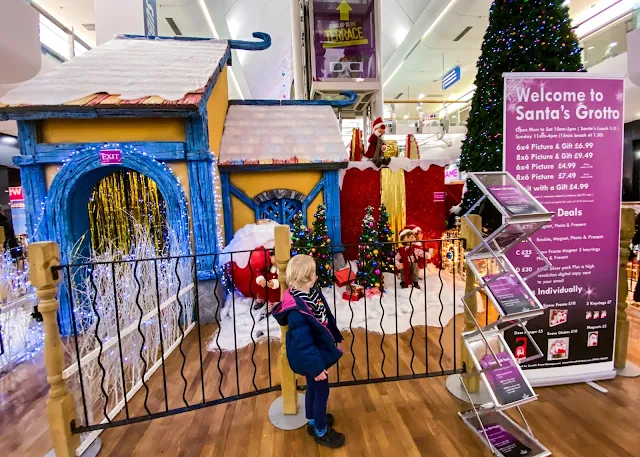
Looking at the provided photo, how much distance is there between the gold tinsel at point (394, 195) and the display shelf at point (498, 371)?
410cm

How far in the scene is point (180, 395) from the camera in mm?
2830

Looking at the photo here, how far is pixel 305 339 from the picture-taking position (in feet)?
6.53

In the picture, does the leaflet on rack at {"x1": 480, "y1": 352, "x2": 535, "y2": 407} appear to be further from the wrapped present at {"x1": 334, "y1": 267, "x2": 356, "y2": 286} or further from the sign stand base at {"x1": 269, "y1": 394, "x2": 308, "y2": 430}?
the wrapped present at {"x1": 334, "y1": 267, "x2": 356, "y2": 286}

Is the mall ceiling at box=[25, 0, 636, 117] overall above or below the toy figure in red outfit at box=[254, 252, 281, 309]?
above

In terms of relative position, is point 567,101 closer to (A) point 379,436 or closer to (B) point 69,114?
(A) point 379,436

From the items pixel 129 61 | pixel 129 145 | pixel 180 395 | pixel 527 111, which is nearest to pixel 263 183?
pixel 129 145

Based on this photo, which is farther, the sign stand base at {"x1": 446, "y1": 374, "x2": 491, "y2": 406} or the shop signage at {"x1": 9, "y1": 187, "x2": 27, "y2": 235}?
the shop signage at {"x1": 9, "y1": 187, "x2": 27, "y2": 235}

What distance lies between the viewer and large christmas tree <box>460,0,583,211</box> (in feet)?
13.4

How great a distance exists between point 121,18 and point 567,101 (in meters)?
7.20

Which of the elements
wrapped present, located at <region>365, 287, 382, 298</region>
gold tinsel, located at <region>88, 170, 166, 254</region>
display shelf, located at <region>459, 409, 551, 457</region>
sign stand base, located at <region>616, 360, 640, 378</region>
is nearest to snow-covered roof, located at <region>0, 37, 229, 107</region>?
gold tinsel, located at <region>88, 170, 166, 254</region>

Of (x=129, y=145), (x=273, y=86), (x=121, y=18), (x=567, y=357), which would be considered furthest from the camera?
(x=273, y=86)

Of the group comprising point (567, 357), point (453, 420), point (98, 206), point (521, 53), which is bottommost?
point (453, 420)

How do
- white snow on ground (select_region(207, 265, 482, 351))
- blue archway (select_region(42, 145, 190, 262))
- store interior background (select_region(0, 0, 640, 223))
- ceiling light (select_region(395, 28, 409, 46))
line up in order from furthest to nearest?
ceiling light (select_region(395, 28, 409, 46))
store interior background (select_region(0, 0, 640, 223))
blue archway (select_region(42, 145, 190, 262))
white snow on ground (select_region(207, 265, 482, 351))

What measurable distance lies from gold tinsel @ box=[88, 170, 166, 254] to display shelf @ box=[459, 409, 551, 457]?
4.76m
